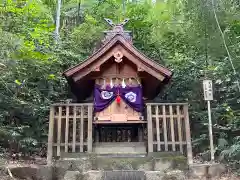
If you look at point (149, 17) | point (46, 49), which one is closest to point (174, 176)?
point (46, 49)

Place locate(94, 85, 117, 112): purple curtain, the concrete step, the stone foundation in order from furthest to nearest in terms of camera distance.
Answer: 1. locate(94, 85, 117, 112): purple curtain
2. the concrete step
3. the stone foundation

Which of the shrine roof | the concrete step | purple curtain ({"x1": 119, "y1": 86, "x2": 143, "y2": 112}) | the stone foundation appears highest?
the shrine roof

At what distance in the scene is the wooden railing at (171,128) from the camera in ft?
26.2

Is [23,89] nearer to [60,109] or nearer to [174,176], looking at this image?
[60,109]

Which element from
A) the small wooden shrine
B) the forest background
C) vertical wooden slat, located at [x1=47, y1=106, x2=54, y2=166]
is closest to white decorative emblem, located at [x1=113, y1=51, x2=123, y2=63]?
the small wooden shrine

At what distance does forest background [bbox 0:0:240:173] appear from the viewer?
348 inches

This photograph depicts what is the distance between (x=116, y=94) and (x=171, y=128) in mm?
2039

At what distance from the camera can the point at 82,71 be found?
29.2 feet

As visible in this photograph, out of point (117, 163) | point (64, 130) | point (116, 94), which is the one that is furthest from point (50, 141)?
point (116, 94)

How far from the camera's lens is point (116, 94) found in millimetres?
9234

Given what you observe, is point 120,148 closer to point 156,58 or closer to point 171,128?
point 171,128

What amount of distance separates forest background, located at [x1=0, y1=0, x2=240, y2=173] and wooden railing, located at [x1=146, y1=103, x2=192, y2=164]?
104cm

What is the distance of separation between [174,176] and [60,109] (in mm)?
3265

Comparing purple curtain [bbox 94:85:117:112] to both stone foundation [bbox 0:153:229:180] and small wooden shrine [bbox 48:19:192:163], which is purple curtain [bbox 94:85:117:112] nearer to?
small wooden shrine [bbox 48:19:192:163]
